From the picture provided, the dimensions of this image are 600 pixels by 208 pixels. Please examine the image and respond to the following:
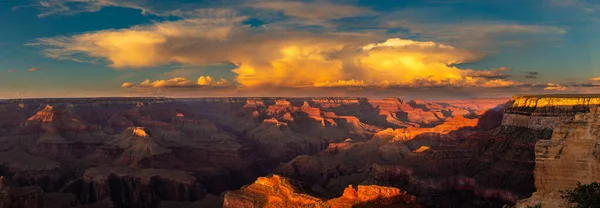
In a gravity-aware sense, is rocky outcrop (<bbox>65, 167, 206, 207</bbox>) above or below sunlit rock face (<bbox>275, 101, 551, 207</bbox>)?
below

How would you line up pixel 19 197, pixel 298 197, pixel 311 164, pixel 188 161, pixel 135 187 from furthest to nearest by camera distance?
pixel 188 161, pixel 311 164, pixel 135 187, pixel 19 197, pixel 298 197

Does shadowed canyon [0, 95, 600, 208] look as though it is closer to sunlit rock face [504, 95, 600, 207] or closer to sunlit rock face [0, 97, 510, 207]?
sunlit rock face [504, 95, 600, 207]

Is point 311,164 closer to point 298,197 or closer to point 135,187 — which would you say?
point 135,187

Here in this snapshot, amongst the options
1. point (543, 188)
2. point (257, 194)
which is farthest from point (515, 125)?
point (543, 188)

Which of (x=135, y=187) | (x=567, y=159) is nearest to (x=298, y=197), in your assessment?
(x=567, y=159)

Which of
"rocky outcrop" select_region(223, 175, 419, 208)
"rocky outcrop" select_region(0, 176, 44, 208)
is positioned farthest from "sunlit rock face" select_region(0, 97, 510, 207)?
"rocky outcrop" select_region(223, 175, 419, 208)

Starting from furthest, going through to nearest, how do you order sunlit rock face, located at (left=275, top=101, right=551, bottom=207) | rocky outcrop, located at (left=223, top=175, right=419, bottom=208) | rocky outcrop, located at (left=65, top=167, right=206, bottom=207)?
rocky outcrop, located at (left=65, top=167, right=206, bottom=207) < sunlit rock face, located at (left=275, top=101, right=551, bottom=207) < rocky outcrop, located at (left=223, top=175, right=419, bottom=208)

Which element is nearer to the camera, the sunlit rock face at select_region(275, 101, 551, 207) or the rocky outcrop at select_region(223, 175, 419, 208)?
the rocky outcrop at select_region(223, 175, 419, 208)
